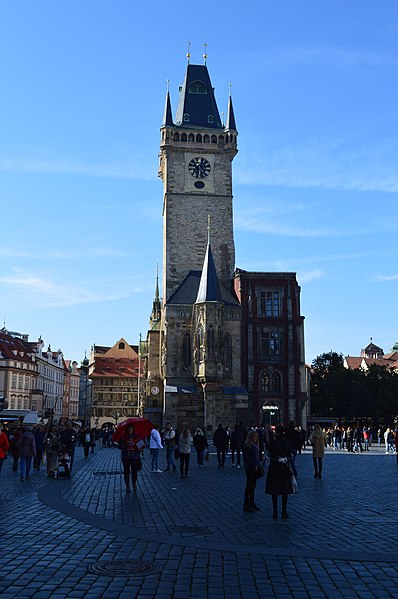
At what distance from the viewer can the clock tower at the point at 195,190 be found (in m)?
67.5

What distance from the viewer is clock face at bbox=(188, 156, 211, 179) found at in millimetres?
69438

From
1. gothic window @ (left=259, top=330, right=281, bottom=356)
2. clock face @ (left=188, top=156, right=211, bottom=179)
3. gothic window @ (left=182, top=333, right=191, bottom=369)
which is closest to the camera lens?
gothic window @ (left=259, top=330, right=281, bottom=356)

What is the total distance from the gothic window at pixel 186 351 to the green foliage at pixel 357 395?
2866 centimetres

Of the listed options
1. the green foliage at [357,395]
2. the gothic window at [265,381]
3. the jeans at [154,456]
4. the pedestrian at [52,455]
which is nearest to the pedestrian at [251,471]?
the pedestrian at [52,455]

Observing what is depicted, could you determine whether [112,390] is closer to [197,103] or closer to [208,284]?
[197,103]

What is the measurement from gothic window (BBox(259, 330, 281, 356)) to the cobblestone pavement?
141 feet

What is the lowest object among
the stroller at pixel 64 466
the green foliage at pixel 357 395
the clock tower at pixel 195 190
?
the stroller at pixel 64 466

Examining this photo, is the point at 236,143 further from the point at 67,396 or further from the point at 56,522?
the point at 67,396

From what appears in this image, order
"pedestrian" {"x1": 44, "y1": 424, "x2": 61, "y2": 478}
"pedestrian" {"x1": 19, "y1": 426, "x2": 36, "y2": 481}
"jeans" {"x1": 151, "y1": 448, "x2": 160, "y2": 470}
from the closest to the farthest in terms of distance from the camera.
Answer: "pedestrian" {"x1": 19, "y1": 426, "x2": 36, "y2": 481}, "pedestrian" {"x1": 44, "y1": 424, "x2": 61, "y2": 478}, "jeans" {"x1": 151, "y1": 448, "x2": 160, "y2": 470}

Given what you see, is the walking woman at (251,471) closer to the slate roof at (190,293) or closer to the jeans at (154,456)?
the jeans at (154,456)

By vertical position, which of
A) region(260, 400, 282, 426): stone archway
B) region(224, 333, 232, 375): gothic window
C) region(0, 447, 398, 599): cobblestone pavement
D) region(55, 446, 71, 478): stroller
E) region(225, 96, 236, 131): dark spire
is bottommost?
region(0, 447, 398, 599): cobblestone pavement

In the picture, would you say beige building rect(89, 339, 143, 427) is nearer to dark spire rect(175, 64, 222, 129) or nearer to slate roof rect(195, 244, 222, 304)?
dark spire rect(175, 64, 222, 129)

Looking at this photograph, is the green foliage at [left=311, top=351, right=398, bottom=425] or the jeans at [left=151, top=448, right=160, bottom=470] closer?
the jeans at [left=151, top=448, right=160, bottom=470]

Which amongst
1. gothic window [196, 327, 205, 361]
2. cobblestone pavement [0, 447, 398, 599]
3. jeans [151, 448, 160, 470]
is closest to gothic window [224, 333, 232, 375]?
gothic window [196, 327, 205, 361]
